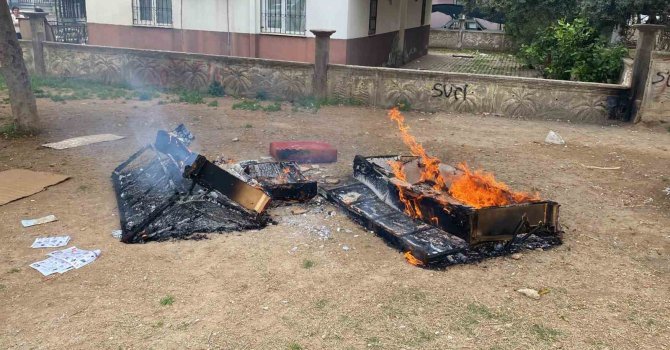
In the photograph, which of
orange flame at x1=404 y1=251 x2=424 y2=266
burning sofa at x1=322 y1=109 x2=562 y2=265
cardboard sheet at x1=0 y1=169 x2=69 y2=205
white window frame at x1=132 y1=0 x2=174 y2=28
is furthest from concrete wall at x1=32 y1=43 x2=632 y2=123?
orange flame at x1=404 y1=251 x2=424 y2=266

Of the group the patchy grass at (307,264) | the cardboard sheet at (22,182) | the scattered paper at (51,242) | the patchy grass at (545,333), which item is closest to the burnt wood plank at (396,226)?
the patchy grass at (307,264)

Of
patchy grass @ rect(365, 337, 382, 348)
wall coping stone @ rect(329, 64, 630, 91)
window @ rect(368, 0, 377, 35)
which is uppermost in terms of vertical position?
window @ rect(368, 0, 377, 35)

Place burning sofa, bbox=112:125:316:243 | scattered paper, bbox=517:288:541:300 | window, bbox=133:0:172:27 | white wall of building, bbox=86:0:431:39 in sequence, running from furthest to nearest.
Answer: window, bbox=133:0:172:27
white wall of building, bbox=86:0:431:39
burning sofa, bbox=112:125:316:243
scattered paper, bbox=517:288:541:300

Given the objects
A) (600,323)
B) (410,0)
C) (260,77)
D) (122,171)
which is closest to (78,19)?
(260,77)

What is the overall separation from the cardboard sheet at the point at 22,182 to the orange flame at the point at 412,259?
5.17 m

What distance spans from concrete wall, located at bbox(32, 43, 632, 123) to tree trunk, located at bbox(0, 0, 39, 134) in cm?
540

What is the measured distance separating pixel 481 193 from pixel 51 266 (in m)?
4.82

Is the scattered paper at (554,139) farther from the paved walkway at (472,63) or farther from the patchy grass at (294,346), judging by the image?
the paved walkway at (472,63)

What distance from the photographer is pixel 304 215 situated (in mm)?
6707

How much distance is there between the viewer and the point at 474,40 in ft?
100

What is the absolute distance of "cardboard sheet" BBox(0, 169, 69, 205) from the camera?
699 cm

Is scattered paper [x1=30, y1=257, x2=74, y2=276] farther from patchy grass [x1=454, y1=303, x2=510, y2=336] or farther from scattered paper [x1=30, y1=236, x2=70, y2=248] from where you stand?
patchy grass [x1=454, y1=303, x2=510, y2=336]

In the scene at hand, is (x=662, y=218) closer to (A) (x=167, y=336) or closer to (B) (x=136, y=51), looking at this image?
(A) (x=167, y=336)

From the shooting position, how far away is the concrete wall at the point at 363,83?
1252cm
